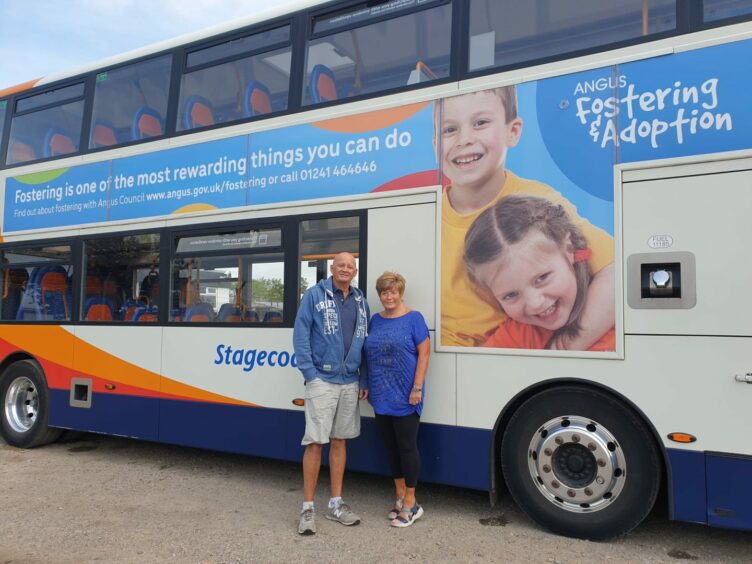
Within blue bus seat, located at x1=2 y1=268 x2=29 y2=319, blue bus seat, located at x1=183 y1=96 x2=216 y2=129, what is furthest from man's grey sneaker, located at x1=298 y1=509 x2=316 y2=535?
blue bus seat, located at x1=2 y1=268 x2=29 y2=319

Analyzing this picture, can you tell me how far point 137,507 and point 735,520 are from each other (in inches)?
164

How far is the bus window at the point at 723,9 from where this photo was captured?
349 centimetres

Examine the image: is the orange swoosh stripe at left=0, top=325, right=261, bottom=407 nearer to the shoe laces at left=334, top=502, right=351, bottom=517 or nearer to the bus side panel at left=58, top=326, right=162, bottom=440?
the bus side panel at left=58, top=326, right=162, bottom=440

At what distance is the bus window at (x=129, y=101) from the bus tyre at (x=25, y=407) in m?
2.73

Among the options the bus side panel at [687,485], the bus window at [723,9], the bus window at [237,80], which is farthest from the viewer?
the bus window at [237,80]

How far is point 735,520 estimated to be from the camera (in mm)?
3303

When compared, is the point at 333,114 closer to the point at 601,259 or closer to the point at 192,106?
the point at 192,106

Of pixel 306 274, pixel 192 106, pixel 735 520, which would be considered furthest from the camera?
pixel 192 106

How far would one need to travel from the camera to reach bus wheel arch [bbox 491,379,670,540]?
3.57m

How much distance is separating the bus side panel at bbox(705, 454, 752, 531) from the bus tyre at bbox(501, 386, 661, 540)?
291mm

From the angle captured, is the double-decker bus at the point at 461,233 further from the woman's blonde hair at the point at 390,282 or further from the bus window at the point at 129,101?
the woman's blonde hair at the point at 390,282

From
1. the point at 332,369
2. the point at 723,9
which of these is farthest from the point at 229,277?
the point at 723,9

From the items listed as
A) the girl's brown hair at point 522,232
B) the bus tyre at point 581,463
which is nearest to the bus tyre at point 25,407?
the girl's brown hair at point 522,232

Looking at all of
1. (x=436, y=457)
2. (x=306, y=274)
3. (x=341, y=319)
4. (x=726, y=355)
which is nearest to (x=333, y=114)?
(x=306, y=274)
